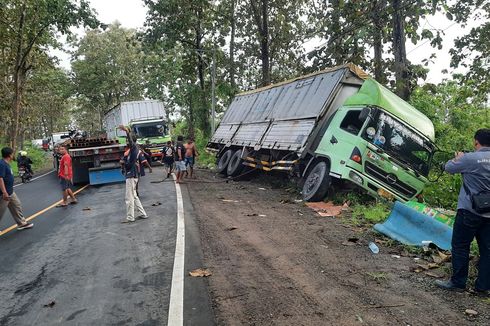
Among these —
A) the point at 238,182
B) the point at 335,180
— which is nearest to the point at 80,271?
the point at 335,180

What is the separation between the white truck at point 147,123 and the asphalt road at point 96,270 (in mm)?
14410

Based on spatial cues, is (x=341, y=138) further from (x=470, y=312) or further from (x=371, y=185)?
(x=470, y=312)

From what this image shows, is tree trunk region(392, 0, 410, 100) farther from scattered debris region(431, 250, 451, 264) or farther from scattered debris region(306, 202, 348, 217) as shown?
scattered debris region(431, 250, 451, 264)

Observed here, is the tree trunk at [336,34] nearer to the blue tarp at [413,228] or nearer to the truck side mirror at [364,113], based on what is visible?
the truck side mirror at [364,113]

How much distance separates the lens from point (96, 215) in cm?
920

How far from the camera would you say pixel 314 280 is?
187 inches

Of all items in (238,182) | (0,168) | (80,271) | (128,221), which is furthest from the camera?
(238,182)

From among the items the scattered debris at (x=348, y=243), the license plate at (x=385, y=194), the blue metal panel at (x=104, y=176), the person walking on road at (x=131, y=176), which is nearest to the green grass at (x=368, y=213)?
the license plate at (x=385, y=194)

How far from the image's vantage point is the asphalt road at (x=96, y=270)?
13.1 feet

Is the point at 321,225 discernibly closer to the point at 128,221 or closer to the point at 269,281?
the point at 269,281

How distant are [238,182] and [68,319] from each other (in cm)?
1153

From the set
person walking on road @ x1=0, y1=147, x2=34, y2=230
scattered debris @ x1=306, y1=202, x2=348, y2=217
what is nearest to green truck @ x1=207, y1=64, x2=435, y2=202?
scattered debris @ x1=306, y1=202, x2=348, y2=217

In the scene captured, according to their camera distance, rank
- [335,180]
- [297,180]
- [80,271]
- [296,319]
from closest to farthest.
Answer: [296,319]
[80,271]
[335,180]
[297,180]

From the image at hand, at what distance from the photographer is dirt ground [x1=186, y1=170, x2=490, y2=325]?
3.82 metres
